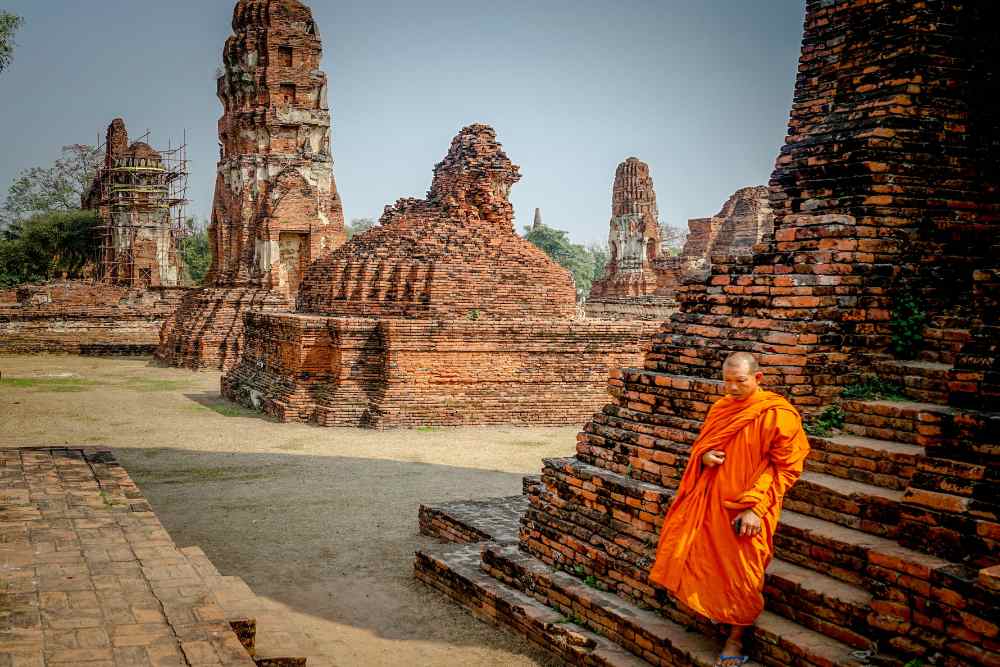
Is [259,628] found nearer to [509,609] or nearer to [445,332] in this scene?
[509,609]

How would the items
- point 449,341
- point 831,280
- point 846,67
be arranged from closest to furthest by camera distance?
point 831,280, point 846,67, point 449,341

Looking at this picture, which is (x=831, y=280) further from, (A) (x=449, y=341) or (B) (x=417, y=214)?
(B) (x=417, y=214)

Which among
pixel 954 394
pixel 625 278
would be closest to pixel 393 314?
pixel 954 394

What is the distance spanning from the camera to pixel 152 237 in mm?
31469

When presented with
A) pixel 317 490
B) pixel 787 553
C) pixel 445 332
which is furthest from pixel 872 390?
pixel 445 332

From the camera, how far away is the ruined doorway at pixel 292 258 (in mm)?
21719

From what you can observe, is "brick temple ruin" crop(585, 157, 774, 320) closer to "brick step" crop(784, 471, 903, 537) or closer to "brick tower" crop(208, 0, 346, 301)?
"brick tower" crop(208, 0, 346, 301)

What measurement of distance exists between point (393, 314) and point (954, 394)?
9.73 metres

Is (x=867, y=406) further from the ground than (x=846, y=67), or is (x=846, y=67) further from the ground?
(x=846, y=67)

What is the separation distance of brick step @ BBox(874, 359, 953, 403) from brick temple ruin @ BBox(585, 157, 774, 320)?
75.9 feet

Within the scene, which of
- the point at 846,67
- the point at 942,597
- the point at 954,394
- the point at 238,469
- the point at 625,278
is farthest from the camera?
the point at 625,278

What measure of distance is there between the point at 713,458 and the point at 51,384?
608 inches

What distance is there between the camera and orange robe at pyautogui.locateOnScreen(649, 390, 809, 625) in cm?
358

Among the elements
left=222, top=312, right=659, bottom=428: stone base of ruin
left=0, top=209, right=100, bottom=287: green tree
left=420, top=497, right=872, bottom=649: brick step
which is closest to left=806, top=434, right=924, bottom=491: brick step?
left=420, top=497, right=872, bottom=649: brick step
